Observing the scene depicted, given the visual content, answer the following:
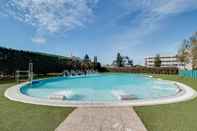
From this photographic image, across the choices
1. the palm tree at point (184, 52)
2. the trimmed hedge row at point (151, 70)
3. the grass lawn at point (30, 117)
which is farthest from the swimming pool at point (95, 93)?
the palm tree at point (184, 52)

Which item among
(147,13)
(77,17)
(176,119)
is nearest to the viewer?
(176,119)

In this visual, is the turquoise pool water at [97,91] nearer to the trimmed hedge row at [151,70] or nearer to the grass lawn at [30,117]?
the grass lawn at [30,117]

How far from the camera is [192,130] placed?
3574 millimetres

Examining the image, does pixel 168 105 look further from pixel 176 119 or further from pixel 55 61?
pixel 55 61

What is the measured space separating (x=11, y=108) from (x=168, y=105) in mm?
5209

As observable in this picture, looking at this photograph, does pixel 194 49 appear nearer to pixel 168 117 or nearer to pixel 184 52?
pixel 184 52

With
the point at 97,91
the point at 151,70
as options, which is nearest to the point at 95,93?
the point at 97,91

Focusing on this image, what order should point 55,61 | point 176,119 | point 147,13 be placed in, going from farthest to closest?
point 55,61 < point 147,13 < point 176,119

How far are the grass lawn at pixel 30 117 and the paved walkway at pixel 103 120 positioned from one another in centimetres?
28

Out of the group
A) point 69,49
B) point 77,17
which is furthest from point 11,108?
point 69,49

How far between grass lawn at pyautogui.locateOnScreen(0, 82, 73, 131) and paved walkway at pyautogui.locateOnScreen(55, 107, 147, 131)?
0.92 ft

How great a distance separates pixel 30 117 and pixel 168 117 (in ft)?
11.9

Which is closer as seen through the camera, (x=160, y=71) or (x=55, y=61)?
(x=55, y=61)

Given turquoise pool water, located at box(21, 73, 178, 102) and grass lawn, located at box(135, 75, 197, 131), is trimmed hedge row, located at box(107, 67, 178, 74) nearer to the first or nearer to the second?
turquoise pool water, located at box(21, 73, 178, 102)
